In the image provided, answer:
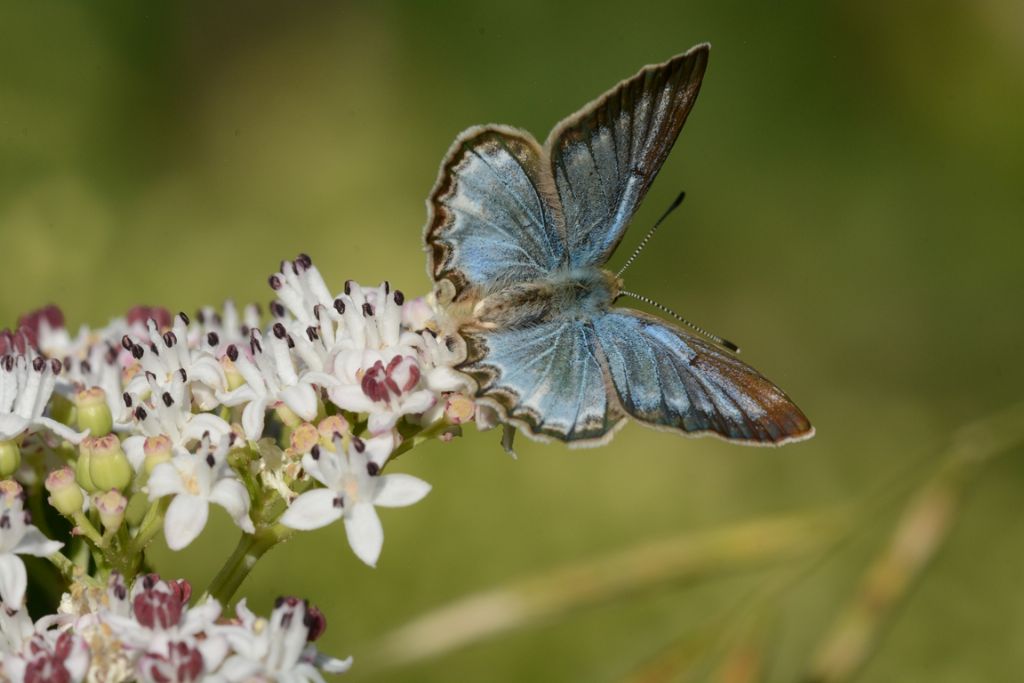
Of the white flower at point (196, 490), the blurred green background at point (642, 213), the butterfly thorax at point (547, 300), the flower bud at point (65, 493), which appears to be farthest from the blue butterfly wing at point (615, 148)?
the blurred green background at point (642, 213)

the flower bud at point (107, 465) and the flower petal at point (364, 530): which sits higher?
the flower bud at point (107, 465)

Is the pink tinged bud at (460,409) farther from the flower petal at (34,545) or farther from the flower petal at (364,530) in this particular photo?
the flower petal at (34,545)

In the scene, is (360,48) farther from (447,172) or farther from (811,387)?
(447,172)

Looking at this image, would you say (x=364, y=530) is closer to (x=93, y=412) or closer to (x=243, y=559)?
(x=243, y=559)

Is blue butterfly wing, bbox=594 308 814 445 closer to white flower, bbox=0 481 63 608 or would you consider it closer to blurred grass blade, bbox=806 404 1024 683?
blurred grass blade, bbox=806 404 1024 683

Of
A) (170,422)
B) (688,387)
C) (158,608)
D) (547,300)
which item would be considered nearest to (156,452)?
(170,422)

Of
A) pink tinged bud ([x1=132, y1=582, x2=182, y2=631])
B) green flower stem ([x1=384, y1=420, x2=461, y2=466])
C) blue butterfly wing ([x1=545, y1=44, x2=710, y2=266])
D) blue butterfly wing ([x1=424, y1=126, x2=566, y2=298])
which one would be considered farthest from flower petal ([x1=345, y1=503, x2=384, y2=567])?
blue butterfly wing ([x1=545, y1=44, x2=710, y2=266])
